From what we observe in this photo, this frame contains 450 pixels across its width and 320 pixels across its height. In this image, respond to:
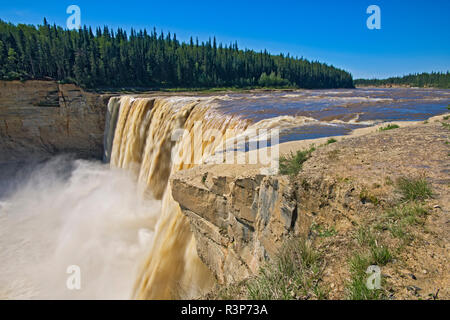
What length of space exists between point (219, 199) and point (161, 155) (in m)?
9.18

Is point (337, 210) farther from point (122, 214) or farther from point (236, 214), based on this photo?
point (122, 214)

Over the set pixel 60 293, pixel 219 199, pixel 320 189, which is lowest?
pixel 60 293

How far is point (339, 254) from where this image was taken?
329cm

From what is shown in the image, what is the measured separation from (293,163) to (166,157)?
10.6 metres

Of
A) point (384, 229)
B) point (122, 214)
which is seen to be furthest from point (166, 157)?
point (384, 229)

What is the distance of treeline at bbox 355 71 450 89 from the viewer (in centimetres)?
8686

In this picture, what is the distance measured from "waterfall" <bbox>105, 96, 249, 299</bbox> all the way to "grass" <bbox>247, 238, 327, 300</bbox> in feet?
15.2

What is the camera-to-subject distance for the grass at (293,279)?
2.86m

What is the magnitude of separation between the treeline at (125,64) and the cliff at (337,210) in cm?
3073

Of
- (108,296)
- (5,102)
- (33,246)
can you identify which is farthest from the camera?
(5,102)

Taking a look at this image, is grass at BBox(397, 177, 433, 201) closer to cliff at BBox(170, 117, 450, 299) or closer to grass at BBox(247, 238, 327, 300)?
cliff at BBox(170, 117, 450, 299)

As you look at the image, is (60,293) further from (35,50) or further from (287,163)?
(35,50)

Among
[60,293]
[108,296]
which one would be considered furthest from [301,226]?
[60,293]

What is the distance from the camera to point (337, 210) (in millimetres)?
4242
